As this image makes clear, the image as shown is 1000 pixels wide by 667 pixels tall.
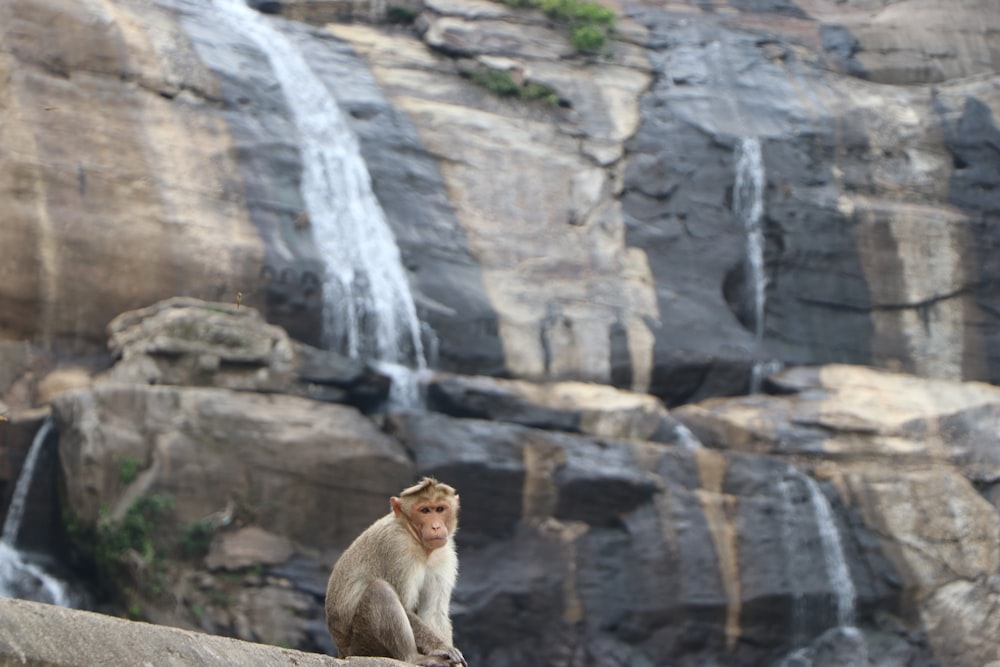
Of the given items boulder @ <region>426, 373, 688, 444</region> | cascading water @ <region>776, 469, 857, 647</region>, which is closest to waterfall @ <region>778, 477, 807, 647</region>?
cascading water @ <region>776, 469, 857, 647</region>

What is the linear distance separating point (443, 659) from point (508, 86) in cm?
1872

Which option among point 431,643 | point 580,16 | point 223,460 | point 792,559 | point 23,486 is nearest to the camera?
point 431,643

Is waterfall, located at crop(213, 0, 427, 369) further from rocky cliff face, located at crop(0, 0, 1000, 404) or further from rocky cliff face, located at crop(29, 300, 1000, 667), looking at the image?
rocky cliff face, located at crop(29, 300, 1000, 667)

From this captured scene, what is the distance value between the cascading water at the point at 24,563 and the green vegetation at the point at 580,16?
44.3 ft

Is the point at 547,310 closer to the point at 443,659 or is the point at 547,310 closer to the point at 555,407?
the point at 555,407

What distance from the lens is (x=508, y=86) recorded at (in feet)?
82.3

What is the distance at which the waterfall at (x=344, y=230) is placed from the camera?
20.2 meters

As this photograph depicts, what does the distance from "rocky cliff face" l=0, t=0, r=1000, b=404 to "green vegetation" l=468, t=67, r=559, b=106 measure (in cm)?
14

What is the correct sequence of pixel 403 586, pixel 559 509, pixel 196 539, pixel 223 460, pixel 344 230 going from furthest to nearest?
pixel 344 230 → pixel 559 509 → pixel 223 460 → pixel 196 539 → pixel 403 586

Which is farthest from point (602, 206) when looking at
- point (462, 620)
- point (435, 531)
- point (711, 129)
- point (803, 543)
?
point (435, 531)

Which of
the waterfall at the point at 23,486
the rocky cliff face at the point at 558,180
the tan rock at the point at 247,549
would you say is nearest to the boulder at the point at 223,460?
the tan rock at the point at 247,549

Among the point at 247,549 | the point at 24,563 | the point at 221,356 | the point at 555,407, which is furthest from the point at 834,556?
the point at 24,563

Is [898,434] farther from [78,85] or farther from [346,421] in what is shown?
[78,85]

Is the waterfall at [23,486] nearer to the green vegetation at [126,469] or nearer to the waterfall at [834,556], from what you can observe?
the green vegetation at [126,469]
